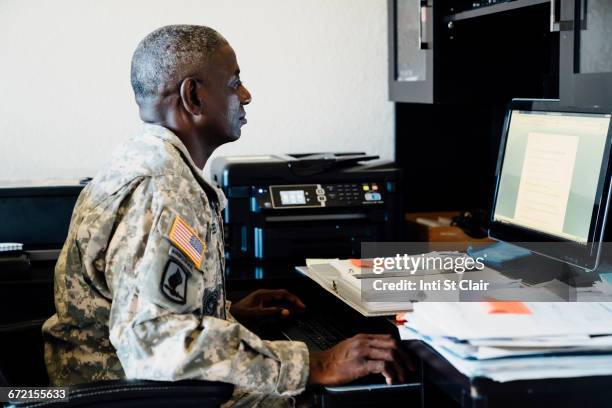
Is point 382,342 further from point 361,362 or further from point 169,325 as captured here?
point 169,325

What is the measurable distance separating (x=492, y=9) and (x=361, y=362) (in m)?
1.26

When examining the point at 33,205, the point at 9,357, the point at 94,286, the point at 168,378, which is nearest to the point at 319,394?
the point at 168,378

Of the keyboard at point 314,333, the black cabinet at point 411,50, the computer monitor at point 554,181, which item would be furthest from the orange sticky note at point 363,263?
the black cabinet at point 411,50

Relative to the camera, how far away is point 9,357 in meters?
1.75

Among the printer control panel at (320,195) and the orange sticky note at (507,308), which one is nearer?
the orange sticky note at (507,308)

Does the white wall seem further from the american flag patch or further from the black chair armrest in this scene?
the black chair armrest

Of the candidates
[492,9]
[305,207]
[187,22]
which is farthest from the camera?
[187,22]

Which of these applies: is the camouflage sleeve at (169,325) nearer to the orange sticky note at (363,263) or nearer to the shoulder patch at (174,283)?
the shoulder patch at (174,283)

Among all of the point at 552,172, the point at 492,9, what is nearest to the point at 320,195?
the point at 492,9

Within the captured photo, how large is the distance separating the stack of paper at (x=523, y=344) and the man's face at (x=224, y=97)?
671 millimetres

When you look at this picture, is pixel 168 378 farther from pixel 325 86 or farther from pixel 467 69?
pixel 325 86

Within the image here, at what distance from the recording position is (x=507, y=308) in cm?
137

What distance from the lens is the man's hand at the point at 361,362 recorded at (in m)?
1.49

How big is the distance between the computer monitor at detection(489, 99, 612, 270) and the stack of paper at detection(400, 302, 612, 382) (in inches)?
13.3
